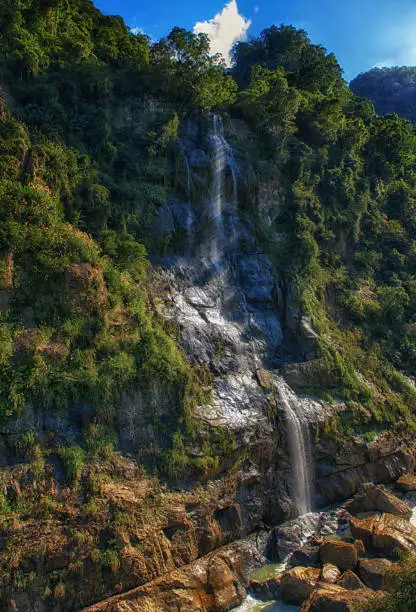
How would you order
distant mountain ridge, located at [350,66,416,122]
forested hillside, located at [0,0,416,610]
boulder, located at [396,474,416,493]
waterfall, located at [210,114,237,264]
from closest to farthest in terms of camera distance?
forested hillside, located at [0,0,416,610] < boulder, located at [396,474,416,493] < waterfall, located at [210,114,237,264] < distant mountain ridge, located at [350,66,416,122]

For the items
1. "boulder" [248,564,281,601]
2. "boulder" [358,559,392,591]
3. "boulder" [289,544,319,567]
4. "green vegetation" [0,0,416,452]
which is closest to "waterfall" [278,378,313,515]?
"boulder" [289,544,319,567]

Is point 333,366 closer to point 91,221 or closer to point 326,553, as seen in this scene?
point 326,553

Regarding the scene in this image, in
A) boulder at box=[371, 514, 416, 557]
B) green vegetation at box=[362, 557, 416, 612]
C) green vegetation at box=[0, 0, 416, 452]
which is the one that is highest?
green vegetation at box=[0, 0, 416, 452]

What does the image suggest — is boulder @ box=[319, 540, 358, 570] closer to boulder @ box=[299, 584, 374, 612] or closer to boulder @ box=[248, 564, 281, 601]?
boulder @ box=[248, 564, 281, 601]

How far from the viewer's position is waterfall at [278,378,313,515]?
640 inches

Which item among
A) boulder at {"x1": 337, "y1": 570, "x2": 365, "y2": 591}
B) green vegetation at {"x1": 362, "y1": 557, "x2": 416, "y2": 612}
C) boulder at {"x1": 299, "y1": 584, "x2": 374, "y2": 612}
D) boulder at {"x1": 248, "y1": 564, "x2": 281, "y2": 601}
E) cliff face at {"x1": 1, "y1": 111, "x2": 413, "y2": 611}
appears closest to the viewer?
green vegetation at {"x1": 362, "y1": 557, "x2": 416, "y2": 612}

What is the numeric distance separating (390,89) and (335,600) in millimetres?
81687

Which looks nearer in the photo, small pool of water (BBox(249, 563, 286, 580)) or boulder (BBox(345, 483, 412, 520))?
small pool of water (BBox(249, 563, 286, 580))

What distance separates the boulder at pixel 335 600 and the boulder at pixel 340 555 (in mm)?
1919

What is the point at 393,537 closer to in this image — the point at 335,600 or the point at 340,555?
the point at 340,555

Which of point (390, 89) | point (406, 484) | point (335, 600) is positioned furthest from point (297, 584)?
point (390, 89)

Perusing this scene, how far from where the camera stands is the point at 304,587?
11969 millimetres

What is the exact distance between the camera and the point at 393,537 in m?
13.4

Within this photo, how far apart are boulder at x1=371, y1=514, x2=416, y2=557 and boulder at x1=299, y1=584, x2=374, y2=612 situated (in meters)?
3.00
